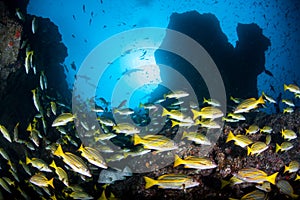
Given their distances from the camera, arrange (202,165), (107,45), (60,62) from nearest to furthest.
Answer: (202,165) → (60,62) → (107,45)

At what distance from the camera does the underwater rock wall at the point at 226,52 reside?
1603cm

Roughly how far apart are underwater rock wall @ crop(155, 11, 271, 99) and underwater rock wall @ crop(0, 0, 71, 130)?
8577 millimetres

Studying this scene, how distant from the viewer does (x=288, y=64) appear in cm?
3070

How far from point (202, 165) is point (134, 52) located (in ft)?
103

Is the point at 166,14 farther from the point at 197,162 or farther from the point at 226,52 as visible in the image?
the point at 197,162

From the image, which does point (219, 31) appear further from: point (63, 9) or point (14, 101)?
point (63, 9)

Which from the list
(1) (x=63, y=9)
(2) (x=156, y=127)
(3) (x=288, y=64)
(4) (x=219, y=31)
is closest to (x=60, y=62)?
(1) (x=63, y=9)

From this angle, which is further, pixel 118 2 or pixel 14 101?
pixel 118 2

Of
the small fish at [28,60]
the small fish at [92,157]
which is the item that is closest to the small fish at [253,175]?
the small fish at [92,157]

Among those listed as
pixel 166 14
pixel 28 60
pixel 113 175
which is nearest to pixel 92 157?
pixel 113 175

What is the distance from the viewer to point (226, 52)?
16438 mm

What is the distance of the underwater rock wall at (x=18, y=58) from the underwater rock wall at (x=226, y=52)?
858cm

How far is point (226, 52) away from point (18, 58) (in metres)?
13.9

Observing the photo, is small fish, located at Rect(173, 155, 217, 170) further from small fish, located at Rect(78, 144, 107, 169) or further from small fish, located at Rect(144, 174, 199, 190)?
Answer: small fish, located at Rect(78, 144, 107, 169)
